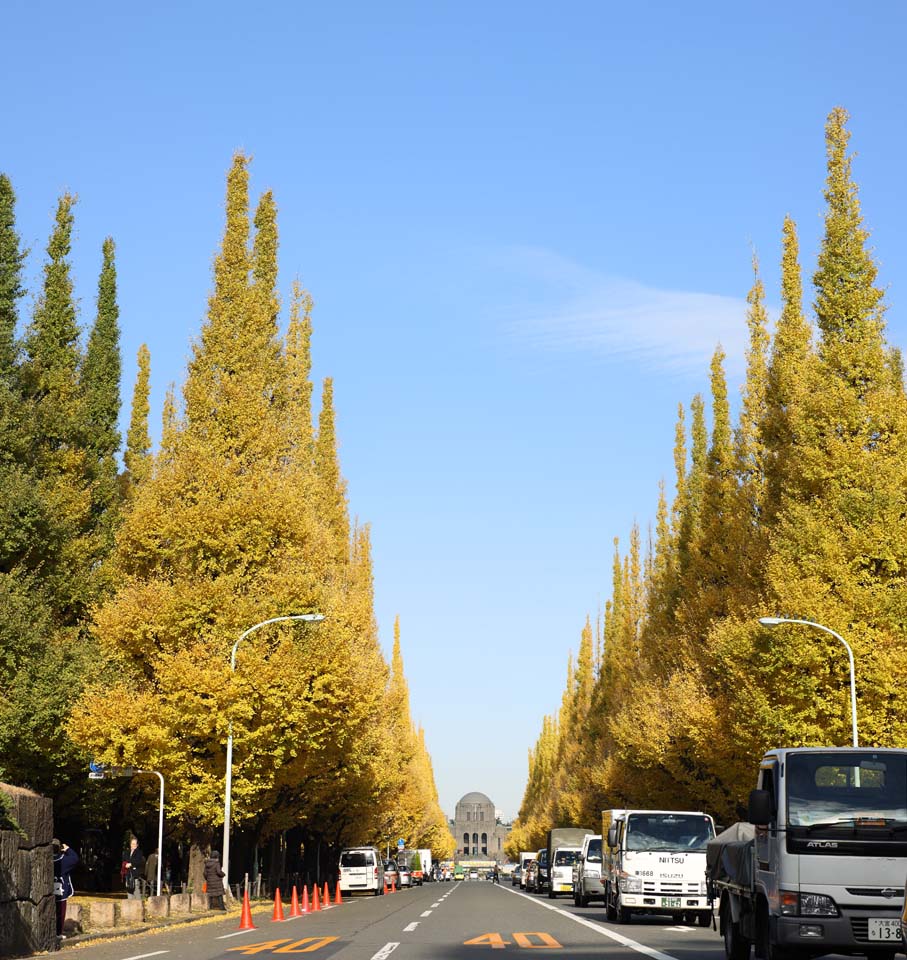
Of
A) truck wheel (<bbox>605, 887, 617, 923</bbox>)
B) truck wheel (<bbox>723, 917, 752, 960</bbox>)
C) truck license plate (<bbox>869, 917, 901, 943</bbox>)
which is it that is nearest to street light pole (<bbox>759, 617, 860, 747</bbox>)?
truck wheel (<bbox>605, 887, 617, 923</bbox>)

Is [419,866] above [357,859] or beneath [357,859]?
beneath

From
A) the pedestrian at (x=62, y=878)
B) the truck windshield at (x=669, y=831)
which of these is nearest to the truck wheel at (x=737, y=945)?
the pedestrian at (x=62, y=878)

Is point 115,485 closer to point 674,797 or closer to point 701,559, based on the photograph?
point 701,559

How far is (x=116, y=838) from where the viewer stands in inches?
1962

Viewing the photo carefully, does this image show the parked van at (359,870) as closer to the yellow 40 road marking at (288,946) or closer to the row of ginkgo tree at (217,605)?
the row of ginkgo tree at (217,605)

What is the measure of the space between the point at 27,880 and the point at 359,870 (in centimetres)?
3695

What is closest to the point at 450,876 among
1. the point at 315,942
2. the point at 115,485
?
the point at 115,485

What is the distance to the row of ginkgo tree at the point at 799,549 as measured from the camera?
110 ft

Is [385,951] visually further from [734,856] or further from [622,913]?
[622,913]

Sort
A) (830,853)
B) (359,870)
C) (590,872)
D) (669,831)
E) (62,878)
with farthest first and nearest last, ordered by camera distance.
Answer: (359,870), (590,872), (669,831), (62,878), (830,853)

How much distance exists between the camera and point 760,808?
13797mm

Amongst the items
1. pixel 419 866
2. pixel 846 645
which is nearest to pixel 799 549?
pixel 846 645

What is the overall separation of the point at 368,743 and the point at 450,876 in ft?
457

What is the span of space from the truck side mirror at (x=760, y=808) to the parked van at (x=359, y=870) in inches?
1670
